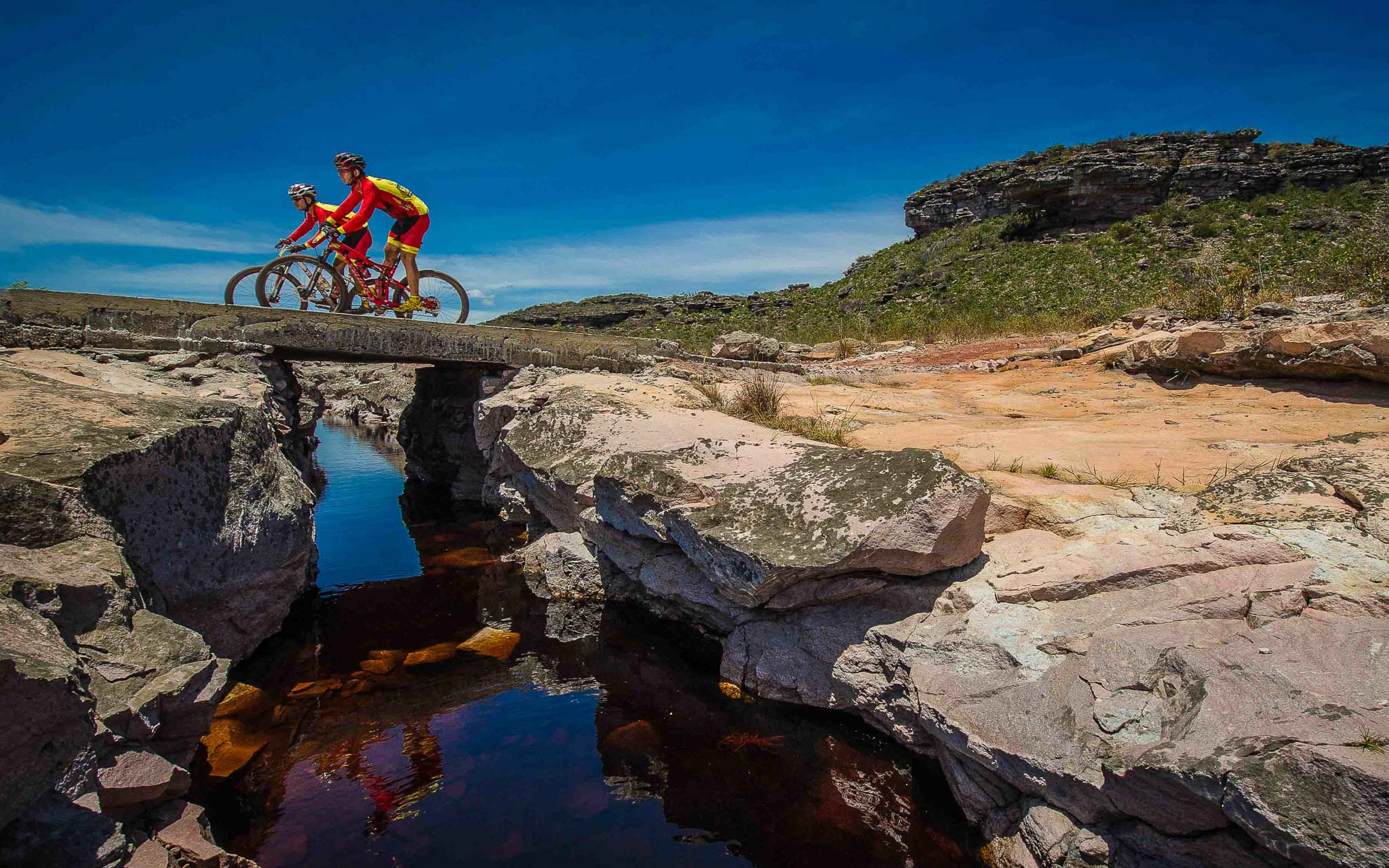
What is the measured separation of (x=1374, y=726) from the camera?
89.5 inches

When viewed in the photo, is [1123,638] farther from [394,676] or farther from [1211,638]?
[394,676]

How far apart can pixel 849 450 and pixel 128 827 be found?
3.80m

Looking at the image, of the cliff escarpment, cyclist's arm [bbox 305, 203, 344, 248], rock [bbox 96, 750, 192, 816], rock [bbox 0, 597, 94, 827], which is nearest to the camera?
rock [bbox 0, 597, 94, 827]

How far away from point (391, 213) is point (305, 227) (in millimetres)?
813

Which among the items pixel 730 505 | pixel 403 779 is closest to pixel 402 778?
pixel 403 779

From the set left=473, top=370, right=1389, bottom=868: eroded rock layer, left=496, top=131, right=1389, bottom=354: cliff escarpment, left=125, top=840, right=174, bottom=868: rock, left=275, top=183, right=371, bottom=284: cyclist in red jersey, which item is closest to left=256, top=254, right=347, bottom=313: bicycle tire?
left=275, top=183, right=371, bottom=284: cyclist in red jersey

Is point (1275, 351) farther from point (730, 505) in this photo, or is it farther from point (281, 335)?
point (281, 335)

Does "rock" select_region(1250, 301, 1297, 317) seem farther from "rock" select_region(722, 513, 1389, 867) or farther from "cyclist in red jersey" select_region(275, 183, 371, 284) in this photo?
"cyclist in red jersey" select_region(275, 183, 371, 284)

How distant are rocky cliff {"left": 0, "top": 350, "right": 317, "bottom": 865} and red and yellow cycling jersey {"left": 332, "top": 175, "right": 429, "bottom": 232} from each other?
2092mm

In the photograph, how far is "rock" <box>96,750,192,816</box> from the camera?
8.07 feet

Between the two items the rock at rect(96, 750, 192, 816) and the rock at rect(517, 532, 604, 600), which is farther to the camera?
the rock at rect(517, 532, 604, 600)

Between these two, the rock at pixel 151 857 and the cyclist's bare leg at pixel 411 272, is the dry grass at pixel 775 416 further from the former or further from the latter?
the rock at pixel 151 857

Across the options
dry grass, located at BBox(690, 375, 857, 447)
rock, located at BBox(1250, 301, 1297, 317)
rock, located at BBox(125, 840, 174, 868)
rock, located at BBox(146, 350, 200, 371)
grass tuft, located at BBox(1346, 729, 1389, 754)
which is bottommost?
rock, located at BBox(125, 840, 174, 868)

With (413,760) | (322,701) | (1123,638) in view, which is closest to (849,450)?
(1123,638)
